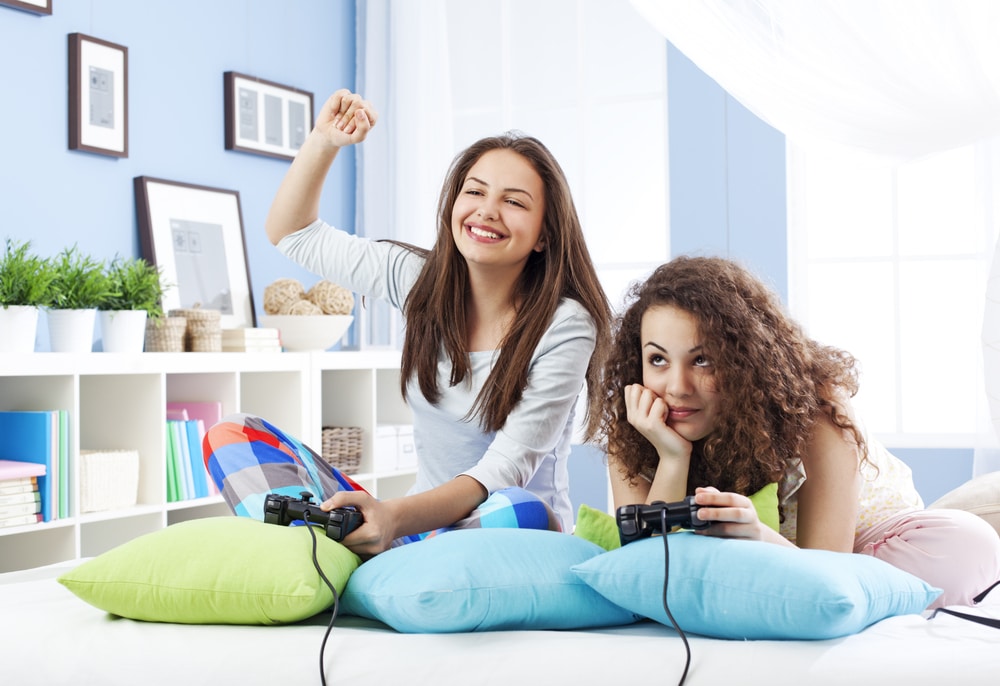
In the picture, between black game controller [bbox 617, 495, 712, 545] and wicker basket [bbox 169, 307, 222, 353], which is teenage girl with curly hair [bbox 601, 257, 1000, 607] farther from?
wicker basket [bbox 169, 307, 222, 353]

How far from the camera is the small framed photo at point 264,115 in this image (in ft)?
11.6

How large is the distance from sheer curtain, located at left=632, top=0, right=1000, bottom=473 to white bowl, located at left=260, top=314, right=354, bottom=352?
1.53 metres

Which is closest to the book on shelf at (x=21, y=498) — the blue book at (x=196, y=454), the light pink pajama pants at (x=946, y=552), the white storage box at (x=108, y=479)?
the white storage box at (x=108, y=479)

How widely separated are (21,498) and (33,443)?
147 millimetres

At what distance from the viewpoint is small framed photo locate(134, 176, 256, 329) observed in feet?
10.5

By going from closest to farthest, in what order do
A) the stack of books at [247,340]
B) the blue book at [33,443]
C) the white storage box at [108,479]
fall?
the blue book at [33,443], the white storage box at [108,479], the stack of books at [247,340]

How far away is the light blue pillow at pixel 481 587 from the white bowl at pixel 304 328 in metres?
2.20

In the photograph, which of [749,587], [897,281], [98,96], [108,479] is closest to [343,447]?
[108,479]

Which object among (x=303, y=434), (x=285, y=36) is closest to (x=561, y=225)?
(x=303, y=434)

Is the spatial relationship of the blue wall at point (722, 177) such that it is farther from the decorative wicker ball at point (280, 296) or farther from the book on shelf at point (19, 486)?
the book on shelf at point (19, 486)

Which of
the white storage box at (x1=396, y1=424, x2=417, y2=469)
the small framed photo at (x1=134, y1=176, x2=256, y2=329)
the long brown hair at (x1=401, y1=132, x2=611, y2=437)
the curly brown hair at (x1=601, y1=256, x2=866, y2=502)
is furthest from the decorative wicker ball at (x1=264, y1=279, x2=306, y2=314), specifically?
the curly brown hair at (x1=601, y1=256, x2=866, y2=502)

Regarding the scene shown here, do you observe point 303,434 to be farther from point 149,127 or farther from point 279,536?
point 279,536

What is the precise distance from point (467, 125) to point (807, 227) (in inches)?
54.4

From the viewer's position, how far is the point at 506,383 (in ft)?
5.88
